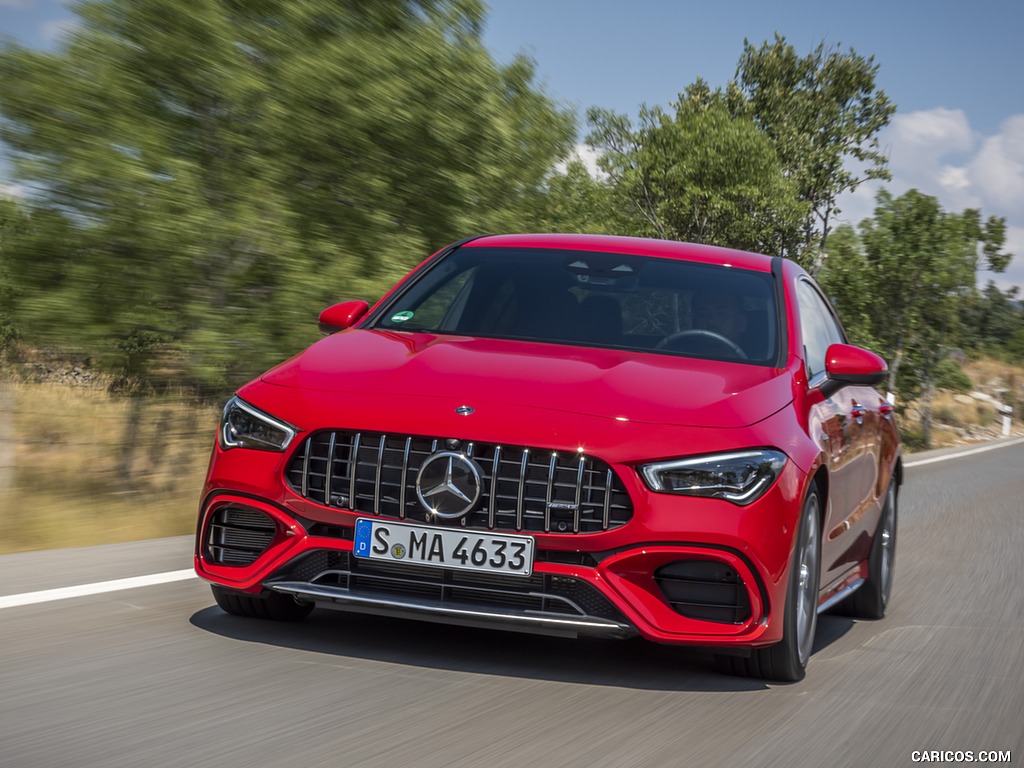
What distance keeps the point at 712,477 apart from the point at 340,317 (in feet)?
6.59

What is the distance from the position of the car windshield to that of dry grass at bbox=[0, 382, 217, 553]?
9.04 feet

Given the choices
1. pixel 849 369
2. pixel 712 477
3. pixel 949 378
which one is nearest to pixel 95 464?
Result: pixel 849 369

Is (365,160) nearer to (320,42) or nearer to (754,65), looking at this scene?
(320,42)

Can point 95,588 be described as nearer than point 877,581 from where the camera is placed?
Yes

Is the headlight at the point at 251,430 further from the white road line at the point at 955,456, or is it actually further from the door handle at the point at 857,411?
the white road line at the point at 955,456

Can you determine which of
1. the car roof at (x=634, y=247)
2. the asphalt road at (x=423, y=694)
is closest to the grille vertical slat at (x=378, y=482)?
the asphalt road at (x=423, y=694)

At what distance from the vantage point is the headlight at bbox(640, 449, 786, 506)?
4.43m

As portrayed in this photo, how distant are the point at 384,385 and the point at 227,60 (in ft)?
19.8

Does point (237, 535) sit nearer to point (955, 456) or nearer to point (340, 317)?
point (340, 317)

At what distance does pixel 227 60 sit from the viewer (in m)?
10.1

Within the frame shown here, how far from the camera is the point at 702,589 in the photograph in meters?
4.49

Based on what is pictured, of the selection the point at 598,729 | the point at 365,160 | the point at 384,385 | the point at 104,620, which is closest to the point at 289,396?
the point at 384,385

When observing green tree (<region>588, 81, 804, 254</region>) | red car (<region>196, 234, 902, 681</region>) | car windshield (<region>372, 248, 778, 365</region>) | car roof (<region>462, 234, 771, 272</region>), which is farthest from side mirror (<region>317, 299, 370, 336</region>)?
green tree (<region>588, 81, 804, 254</region>)

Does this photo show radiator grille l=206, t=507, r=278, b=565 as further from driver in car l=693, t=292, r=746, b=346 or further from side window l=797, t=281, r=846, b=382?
side window l=797, t=281, r=846, b=382
